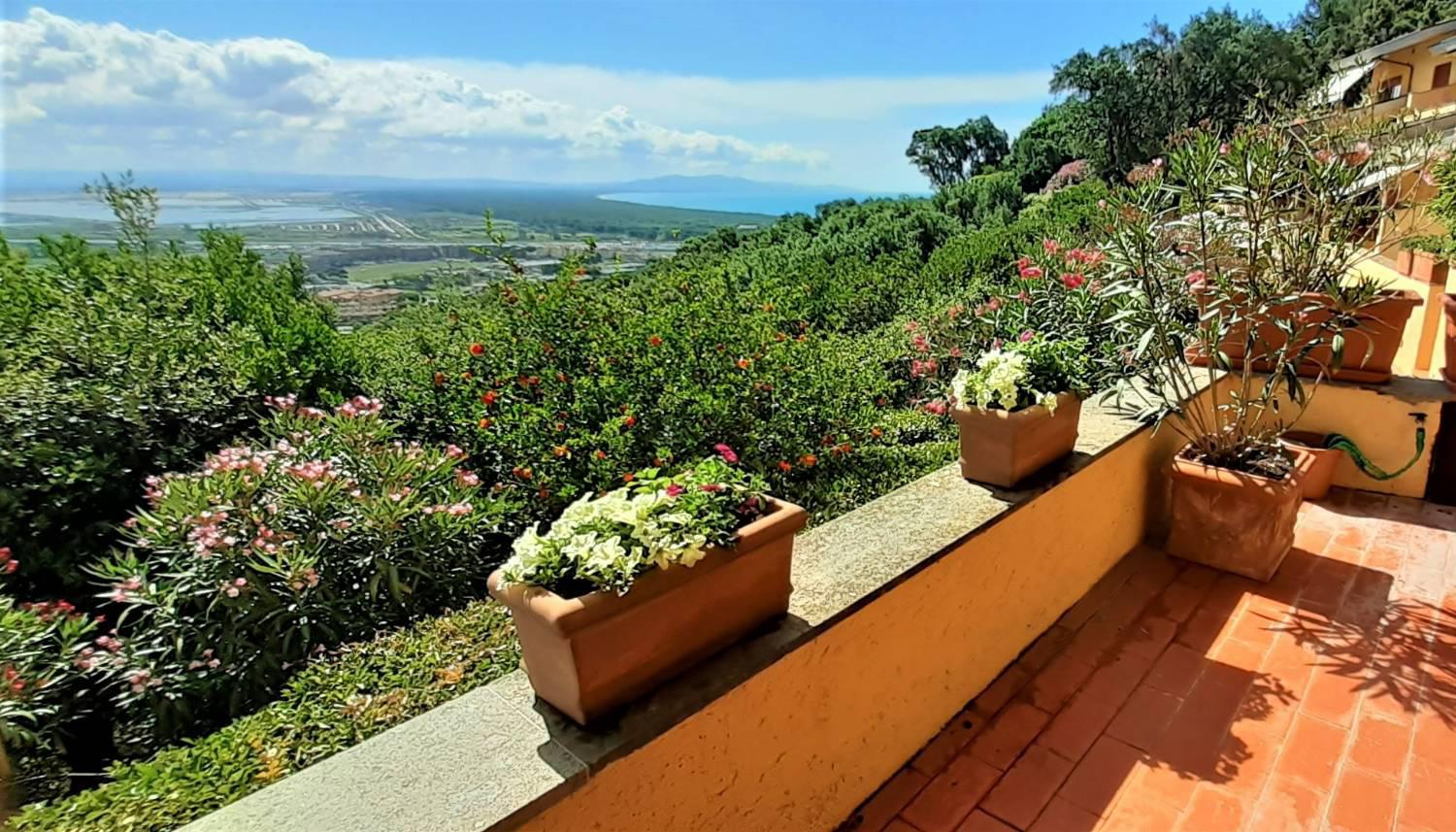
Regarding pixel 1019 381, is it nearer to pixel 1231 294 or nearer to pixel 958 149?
pixel 1231 294

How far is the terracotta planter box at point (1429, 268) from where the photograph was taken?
4059 mm

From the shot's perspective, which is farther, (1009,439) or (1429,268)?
(1429,268)

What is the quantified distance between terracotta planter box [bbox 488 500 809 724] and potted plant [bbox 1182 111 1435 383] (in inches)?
78.3

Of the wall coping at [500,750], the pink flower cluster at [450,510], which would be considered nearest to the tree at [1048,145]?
the pink flower cluster at [450,510]

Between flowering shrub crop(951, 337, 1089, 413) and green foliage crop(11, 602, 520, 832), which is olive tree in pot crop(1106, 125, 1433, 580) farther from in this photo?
green foliage crop(11, 602, 520, 832)

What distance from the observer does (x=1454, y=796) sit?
5.98ft

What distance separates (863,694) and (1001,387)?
101 centimetres

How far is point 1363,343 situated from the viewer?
132 inches

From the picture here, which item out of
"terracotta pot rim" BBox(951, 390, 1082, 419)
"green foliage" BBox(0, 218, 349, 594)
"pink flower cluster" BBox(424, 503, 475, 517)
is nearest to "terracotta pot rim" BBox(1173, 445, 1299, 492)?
"terracotta pot rim" BBox(951, 390, 1082, 419)

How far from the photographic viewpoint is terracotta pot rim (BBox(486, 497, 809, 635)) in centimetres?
113

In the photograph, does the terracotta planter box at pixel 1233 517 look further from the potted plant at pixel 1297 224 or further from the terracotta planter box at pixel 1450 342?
the terracotta planter box at pixel 1450 342

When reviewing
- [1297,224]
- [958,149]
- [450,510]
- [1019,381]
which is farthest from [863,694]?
[958,149]

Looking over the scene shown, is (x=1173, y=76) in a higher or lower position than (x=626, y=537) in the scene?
higher

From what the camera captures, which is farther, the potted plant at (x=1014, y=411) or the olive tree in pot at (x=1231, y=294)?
the olive tree in pot at (x=1231, y=294)
